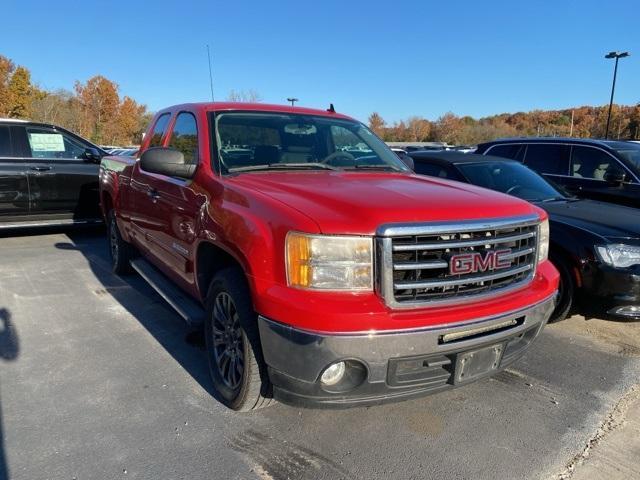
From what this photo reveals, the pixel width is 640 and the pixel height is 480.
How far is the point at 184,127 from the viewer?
4062mm

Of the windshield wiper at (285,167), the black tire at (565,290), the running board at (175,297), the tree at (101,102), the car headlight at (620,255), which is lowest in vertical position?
the black tire at (565,290)

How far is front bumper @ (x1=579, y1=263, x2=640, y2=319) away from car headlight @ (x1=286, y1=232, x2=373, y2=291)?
277 centimetres

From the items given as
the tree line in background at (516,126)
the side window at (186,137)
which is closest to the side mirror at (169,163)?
the side window at (186,137)

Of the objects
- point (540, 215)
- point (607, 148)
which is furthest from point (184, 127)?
point (607, 148)

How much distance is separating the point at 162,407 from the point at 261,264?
1310 millimetres

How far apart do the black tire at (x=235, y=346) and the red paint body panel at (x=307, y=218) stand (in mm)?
187

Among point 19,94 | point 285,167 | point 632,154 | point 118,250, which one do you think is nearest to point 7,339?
point 118,250

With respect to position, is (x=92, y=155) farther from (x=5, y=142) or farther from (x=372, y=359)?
(x=372, y=359)

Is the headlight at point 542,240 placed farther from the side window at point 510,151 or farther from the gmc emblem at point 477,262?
the side window at point 510,151

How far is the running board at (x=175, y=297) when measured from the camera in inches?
137

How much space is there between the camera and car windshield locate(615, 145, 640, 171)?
6910 millimetres

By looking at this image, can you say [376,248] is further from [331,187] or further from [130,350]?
[130,350]

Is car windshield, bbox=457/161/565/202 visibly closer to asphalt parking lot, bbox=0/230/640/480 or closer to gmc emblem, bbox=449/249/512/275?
asphalt parking lot, bbox=0/230/640/480

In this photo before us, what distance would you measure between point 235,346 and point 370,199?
119 centimetres
